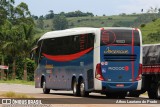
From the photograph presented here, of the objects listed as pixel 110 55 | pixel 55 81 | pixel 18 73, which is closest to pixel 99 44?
pixel 110 55

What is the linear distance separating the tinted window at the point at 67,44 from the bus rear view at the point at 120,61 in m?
0.94

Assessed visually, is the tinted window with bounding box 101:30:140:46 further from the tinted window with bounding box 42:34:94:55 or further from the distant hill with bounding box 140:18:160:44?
the distant hill with bounding box 140:18:160:44

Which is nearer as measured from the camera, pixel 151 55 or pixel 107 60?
pixel 107 60

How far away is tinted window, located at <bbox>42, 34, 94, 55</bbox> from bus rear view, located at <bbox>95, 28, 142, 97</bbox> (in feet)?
3.07

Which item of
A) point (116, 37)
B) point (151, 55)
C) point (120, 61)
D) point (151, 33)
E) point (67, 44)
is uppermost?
point (116, 37)

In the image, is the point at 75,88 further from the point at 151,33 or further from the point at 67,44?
the point at 151,33

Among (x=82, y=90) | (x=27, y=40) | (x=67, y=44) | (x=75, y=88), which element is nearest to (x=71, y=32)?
(x=67, y=44)

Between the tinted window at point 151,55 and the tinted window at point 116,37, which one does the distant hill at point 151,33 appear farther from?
the tinted window at point 116,37

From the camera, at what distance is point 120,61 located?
27.4m

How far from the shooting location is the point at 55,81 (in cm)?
3266

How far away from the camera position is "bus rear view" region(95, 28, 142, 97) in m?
27.2

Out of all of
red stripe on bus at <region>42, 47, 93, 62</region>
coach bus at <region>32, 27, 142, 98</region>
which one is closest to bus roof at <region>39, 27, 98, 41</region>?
coach bus at <region>32, 27, 142, 98</region>

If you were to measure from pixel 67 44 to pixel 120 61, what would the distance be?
4.08m

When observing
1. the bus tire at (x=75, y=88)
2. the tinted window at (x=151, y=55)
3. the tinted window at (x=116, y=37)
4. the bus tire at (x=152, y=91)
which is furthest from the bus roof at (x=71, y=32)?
the bus tire at (x=152, y=91)
